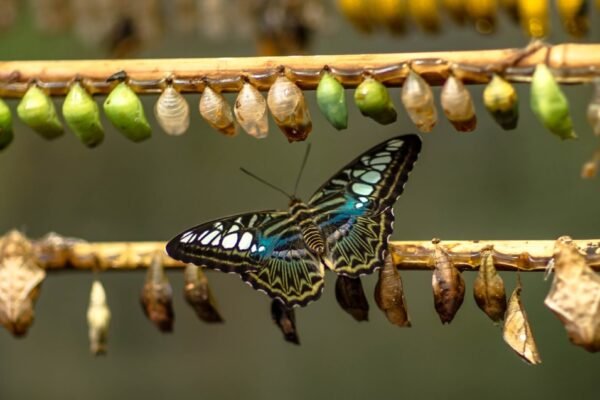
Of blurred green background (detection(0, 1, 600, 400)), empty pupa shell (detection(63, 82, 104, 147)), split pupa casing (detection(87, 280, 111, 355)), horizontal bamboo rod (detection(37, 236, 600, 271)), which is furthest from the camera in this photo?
blurred green background (detection(0, 1, 600, 400))

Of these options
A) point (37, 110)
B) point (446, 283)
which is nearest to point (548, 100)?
point (446, 283)

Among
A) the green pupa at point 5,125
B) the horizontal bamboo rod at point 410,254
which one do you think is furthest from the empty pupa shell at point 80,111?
the horizontal bamboo rod at point 410,254

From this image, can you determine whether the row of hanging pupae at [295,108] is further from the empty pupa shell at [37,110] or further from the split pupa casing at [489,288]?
the split pupa casing at [489,288]

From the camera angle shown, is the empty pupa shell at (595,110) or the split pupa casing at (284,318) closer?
the empty pupa shell at (595,110)

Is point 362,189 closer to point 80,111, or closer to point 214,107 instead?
point 214,107

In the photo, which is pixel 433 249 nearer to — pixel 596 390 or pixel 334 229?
pixel 334 229

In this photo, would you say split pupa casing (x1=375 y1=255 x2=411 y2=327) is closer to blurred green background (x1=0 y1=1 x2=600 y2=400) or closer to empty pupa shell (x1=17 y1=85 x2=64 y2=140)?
empty pupa shell (x1=17 y1=85 x2=64 y2=140)

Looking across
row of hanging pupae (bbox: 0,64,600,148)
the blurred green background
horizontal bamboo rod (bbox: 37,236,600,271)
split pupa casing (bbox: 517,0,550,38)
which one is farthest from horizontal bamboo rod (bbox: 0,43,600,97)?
the blurred green background
